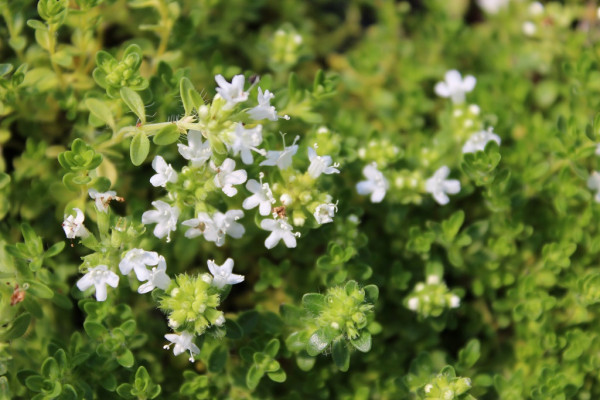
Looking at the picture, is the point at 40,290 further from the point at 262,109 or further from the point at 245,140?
the point at 262,109

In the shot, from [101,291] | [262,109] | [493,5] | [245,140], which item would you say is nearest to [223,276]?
[101,291]

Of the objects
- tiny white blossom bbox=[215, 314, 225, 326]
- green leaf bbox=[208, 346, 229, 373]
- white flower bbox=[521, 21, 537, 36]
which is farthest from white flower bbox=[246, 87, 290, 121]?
white flower bbox=[521, 21, 537, 36]

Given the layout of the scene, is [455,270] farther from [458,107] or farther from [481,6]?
[481,6]

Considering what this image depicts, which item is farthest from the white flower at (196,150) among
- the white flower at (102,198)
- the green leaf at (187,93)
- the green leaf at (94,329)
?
the green leaf at (94,329)

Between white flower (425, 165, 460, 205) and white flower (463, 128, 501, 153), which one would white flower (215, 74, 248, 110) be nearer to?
white flower (425, 165, 460, 205)

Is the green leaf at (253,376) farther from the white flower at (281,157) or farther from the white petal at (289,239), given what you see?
the white flower at (281,157)

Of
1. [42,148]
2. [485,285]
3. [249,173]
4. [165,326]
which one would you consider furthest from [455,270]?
[42,148]
